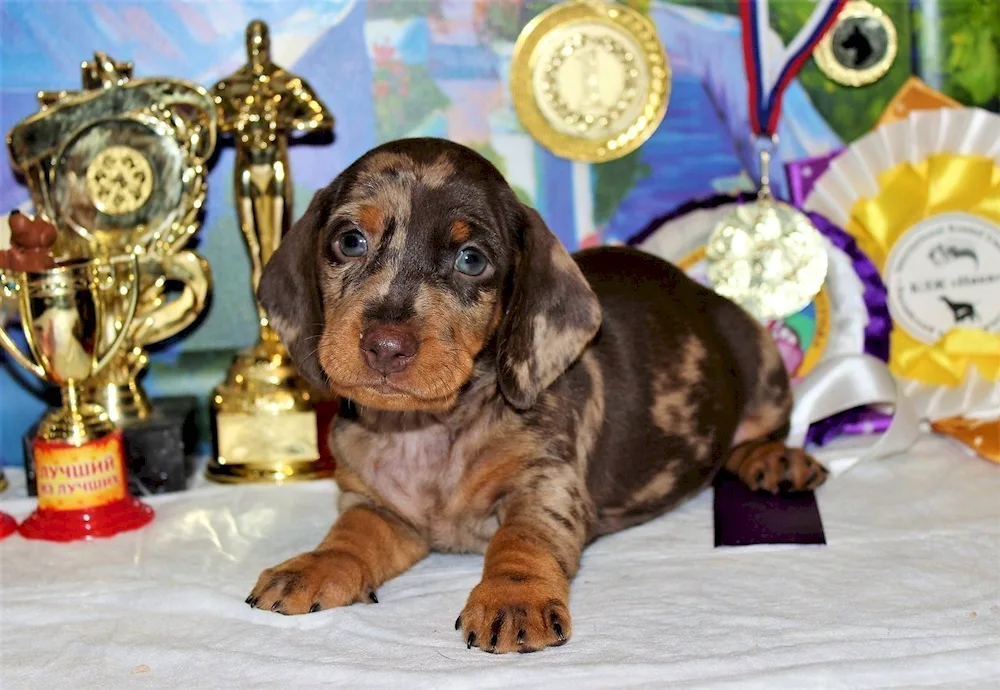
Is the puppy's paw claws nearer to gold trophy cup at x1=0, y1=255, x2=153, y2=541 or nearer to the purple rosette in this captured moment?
the purple rosette

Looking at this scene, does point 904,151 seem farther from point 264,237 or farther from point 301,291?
point 301,291

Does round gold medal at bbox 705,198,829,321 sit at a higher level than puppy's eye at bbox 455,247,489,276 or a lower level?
lower

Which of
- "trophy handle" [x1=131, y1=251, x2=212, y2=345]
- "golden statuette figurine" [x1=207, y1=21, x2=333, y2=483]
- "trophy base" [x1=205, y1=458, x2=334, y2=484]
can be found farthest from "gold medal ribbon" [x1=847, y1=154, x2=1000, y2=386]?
"trophy handle" [x1=131, y1=251, x2=212, y2=345]

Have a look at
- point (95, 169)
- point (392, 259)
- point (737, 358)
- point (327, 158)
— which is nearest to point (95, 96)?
point (95, 169)

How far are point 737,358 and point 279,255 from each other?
1677 millimetres

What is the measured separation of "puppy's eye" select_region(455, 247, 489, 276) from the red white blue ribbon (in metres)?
2.11

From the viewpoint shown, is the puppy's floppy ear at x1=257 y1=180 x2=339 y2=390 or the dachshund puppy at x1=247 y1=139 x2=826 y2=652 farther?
the puppy's floppy ear at x1=257 y1=180 x2=339 y2=390

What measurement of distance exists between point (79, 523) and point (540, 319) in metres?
1.66

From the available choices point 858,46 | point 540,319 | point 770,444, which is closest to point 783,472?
point 770,444

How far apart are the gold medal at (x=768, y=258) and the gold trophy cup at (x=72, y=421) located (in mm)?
2289

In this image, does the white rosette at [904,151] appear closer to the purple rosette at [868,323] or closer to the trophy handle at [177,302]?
the purple rosette at [868,323]

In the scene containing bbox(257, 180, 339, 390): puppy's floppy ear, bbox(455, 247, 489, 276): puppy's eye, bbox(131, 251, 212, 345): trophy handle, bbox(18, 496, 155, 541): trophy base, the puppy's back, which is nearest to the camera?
bbox(455, 247, 489, 276): puppy's eye

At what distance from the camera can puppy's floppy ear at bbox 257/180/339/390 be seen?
11.0ft

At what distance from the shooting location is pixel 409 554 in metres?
3.36
